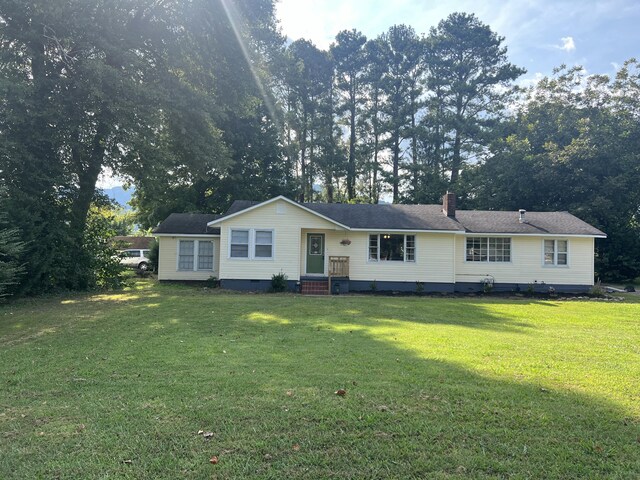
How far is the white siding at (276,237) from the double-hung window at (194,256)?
3.02m

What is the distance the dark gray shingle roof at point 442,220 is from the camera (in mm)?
18312

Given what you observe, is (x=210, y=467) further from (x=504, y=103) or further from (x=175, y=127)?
(x=504, y=103)

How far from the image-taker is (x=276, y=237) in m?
17.3

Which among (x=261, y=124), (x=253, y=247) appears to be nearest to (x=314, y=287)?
(x=253, y=247)

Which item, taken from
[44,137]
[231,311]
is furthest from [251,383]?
[44,137]

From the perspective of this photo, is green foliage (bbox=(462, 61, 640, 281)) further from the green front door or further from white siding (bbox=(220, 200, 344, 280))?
white siding (bbox=(220, 200, 344, 280))

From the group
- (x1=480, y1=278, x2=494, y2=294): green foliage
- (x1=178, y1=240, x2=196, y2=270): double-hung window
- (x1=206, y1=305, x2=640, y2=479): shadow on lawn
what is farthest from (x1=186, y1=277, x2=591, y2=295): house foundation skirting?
(x1=206, y1=305, x2=640, y2=479): shadow on lawn

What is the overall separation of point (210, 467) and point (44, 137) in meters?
16.3

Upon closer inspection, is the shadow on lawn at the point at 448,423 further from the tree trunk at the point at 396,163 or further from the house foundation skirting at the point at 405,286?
the tree trunk at the point at 396,163

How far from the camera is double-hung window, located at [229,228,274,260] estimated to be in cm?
1730

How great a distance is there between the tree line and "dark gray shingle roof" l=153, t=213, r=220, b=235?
2112 mm

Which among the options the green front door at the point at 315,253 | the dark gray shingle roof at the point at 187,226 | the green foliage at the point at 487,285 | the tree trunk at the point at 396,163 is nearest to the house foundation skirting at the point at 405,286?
the green foliage at the point at 487,285

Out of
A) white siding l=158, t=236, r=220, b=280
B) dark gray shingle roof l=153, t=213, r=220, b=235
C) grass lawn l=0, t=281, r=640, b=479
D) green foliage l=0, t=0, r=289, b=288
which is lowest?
grass lawn l=0, t=281, r=640, b=479

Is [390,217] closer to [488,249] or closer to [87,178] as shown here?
[488,249]
